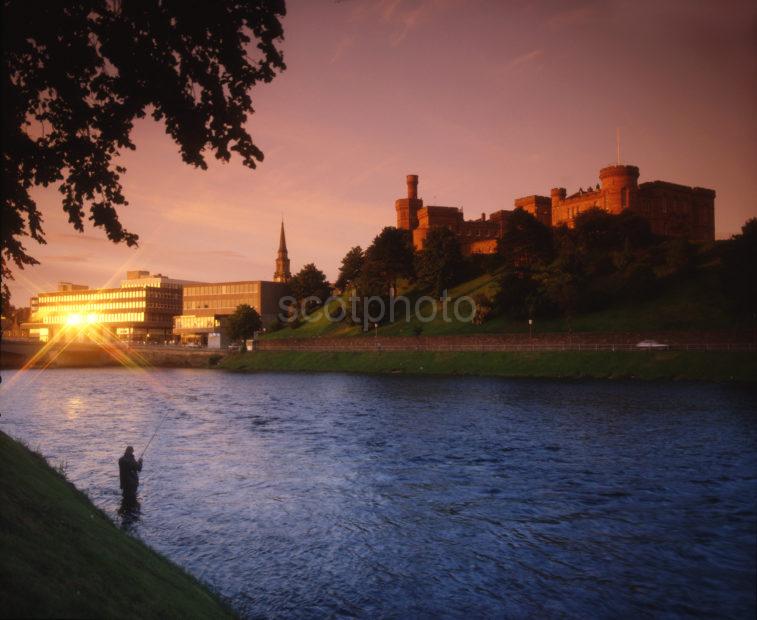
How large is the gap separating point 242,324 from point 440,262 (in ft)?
155

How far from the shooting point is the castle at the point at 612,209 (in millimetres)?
143125

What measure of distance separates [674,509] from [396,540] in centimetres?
980

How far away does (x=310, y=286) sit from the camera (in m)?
162

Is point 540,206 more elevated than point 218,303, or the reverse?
point 540,206

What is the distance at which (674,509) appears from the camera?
20172 mm

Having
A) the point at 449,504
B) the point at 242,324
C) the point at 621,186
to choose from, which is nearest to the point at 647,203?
the point at 621,186

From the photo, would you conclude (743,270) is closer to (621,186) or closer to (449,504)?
(621,186)

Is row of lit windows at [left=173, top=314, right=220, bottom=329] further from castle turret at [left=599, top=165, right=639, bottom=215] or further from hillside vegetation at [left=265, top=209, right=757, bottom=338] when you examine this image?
castle turret at [left=599, top=165, right=639, bottom=215]

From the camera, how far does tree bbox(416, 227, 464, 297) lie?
434 feet

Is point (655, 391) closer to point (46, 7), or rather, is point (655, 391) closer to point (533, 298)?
point (533, 298)

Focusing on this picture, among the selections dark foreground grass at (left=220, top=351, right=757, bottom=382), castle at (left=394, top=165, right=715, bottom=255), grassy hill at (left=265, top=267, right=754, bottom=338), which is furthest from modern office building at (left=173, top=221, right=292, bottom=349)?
grassy hill at (left=265, top=267, right=754, bottom=338)

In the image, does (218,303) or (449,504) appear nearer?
(449,504)

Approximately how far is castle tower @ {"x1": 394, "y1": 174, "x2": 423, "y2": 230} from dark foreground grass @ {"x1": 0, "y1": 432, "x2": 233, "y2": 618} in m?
175

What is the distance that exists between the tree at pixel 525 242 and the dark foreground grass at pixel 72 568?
4535 inches
